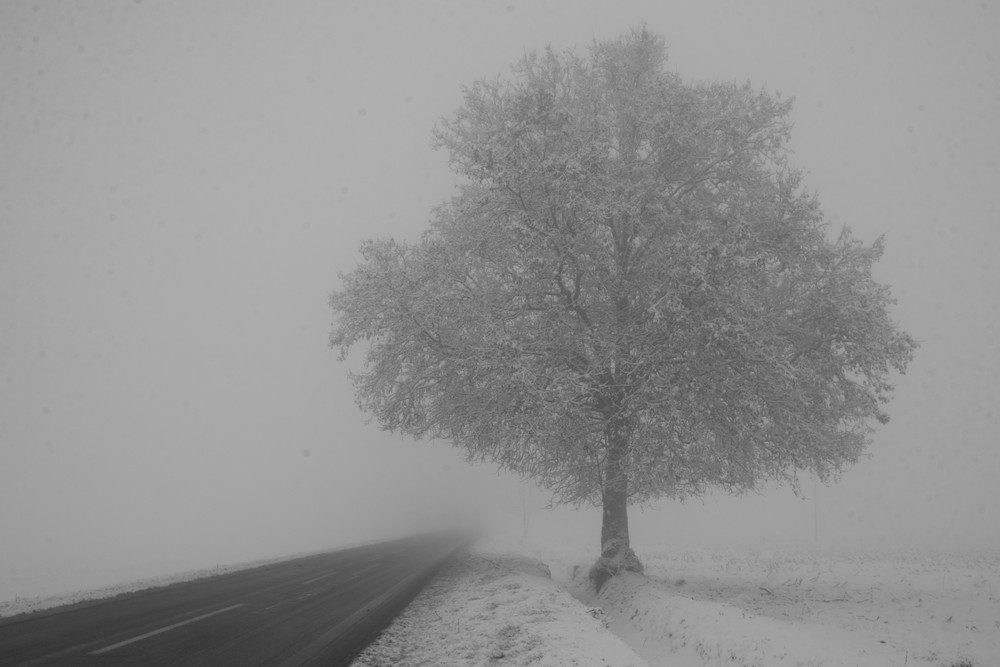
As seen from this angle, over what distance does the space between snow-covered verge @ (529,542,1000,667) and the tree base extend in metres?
0.44

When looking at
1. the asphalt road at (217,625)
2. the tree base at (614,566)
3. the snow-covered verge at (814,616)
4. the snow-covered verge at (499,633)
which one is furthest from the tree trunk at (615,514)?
the asphalt road at (217,625)

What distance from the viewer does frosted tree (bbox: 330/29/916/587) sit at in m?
11.1

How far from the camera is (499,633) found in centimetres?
772

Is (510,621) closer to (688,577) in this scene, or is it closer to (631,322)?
(631,322)

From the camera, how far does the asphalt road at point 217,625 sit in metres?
6.39

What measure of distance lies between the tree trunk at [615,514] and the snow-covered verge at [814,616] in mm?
619

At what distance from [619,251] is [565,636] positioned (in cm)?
917

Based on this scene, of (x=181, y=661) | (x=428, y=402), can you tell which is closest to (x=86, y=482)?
(x=428, y=402)

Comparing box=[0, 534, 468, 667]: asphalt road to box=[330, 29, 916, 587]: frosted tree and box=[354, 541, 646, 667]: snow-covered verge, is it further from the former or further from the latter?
box=[330, 29, 916, 587]: frosted tree

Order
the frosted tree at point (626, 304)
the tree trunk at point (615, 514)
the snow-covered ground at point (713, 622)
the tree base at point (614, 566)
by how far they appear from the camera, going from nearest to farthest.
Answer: the snow-covered ground at point (713, 622)
the frosted tree at point (626, 304)
the tree trunk at point (615, 514)
the tree base at point (614, 566)

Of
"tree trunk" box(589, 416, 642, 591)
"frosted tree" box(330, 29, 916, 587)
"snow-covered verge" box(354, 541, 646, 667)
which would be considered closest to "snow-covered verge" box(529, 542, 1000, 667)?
"tree trunk" box(589, 416, 642, 591)

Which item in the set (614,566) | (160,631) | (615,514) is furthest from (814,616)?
(160,631)

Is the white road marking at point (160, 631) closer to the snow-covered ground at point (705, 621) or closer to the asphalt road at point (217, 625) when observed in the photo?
the asphalt road at point (217, 625)

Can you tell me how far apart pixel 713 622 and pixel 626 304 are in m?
7.22
